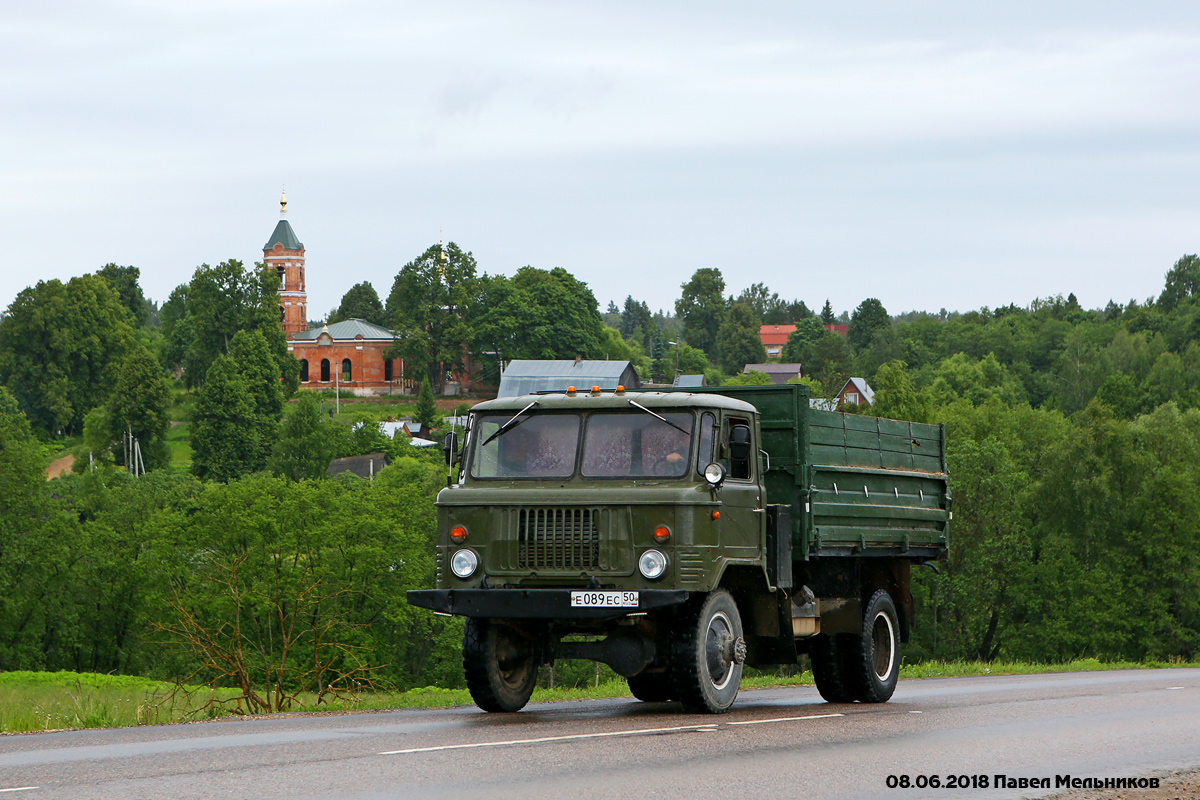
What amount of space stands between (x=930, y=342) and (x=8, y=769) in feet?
562

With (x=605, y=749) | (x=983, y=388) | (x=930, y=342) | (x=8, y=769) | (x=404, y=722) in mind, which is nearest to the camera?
(x=8, y=769)

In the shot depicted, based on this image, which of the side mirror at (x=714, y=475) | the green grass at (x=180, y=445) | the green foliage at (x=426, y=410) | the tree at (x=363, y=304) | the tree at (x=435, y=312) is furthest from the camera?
the tree at (x=363, y=304)

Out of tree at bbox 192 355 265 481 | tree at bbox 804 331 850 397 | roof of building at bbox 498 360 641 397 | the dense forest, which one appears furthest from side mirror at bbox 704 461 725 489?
tree at bbox 804 331 850 397

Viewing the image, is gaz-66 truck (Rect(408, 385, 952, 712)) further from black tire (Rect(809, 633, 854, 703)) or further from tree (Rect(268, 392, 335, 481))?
tree (Rect(268, 392, 335, 481))

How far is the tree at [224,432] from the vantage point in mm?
108125

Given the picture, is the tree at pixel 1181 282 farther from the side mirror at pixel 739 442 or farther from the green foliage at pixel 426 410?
the side mirror at pixel 739 442

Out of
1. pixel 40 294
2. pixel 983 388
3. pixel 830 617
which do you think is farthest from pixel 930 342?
pixel 830 617

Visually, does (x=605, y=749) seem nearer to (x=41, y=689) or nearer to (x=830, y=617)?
(x=830, y=617)

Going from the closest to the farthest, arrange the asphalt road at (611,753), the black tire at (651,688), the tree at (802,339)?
the asphalt road at (611,753) → the black tire at (651,688) → the tree at (802,339)

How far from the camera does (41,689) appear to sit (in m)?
41.0

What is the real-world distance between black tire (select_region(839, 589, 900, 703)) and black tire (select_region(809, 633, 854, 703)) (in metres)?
0.08

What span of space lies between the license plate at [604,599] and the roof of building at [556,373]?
301 feet

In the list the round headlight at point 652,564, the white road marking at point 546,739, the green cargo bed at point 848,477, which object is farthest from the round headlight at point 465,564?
the green cargo bed at point 848,477

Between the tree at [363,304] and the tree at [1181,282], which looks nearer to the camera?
the tree at [1181,282]
